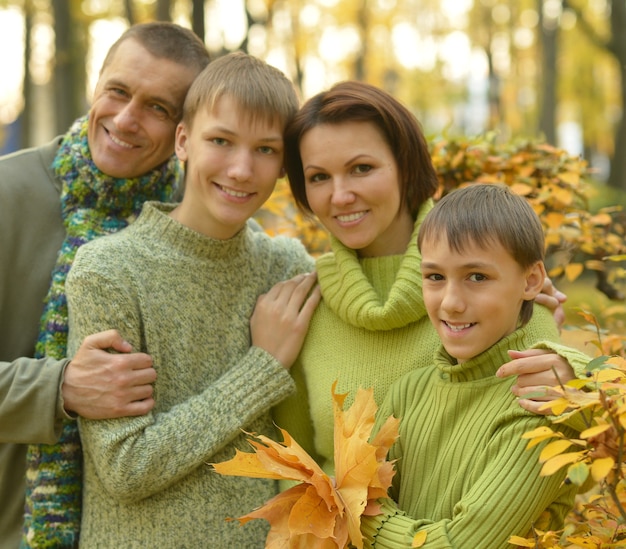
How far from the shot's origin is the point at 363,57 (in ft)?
72.9

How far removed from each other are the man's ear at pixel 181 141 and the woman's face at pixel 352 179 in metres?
0.44

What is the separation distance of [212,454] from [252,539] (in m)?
0.37

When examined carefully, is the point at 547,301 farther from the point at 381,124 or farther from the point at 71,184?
the point at 71,184

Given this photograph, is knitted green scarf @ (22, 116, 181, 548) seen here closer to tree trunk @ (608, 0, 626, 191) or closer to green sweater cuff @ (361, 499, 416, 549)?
green sweater cuff @ (361, 499, 416, 549)

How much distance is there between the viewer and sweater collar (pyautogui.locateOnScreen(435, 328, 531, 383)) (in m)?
2.09

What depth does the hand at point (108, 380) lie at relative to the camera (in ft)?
7.67

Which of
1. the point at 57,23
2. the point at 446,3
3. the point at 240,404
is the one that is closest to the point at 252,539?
the point at 240,404

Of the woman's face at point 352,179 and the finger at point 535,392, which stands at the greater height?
Answer: the woman's face at point 352,179

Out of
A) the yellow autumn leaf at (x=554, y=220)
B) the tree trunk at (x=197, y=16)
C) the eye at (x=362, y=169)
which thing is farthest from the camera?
the tree trunk at (x=197, y=16)

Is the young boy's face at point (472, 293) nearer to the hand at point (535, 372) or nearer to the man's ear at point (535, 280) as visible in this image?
the man's ear at point (535, 280)

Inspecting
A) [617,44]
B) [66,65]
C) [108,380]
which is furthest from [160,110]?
[617,44]

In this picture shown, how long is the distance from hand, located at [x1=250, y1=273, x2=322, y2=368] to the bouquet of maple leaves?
62 centimetres

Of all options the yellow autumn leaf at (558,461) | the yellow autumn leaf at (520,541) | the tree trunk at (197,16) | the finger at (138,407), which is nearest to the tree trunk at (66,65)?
the tree trunk at (197,16)

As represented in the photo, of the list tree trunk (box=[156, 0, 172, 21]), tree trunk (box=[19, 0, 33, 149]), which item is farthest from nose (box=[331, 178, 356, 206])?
tree trunk (box=[19, 0, 33, 149])
